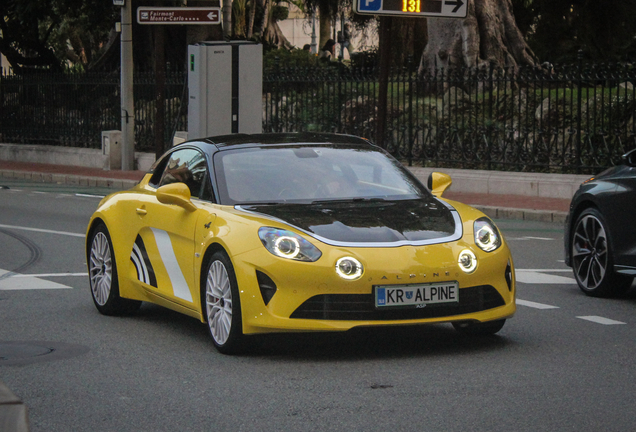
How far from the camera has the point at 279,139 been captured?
7953 mm

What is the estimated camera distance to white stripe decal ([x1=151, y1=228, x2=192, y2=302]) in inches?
287

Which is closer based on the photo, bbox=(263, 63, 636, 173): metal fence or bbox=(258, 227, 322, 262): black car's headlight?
bbox=(258, 227, 322, 262): black car's headlight

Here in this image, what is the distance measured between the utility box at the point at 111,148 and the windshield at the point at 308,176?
19.1 meters

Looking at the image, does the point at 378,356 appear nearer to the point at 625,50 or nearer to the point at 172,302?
the point at 172,302

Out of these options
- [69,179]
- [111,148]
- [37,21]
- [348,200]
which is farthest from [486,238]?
[37,21]

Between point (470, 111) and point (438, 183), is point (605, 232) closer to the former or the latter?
point (438, 183)

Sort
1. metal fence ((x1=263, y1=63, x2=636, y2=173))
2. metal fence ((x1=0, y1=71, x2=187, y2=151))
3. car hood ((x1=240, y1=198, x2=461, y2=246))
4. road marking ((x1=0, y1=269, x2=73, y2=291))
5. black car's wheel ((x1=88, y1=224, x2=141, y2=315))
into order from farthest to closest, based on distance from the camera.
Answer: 1. metal fence ((x1=0, y1=71, x2=187, y2=151))
2. metal fence ((x1=263, y1=63, x2=636, y2=173))
3. road marking ((x1=0, y1=269, x2=73, y2=291))
4. black car's wheel ((x1=88, y1=224, x2=141, y2=315))
5. car hood ((x1=240, y1=198, x2=461, y2=246))

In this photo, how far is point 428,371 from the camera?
6258 millimetres

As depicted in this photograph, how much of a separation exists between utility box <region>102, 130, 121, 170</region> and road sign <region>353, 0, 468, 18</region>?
10108 millimetres

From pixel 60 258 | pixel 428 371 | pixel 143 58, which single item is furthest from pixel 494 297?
pixel 143 58

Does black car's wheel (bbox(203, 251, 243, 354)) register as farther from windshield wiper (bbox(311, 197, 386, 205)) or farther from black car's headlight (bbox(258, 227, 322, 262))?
windshield wiper (bbox(311, 197, 386, 205))

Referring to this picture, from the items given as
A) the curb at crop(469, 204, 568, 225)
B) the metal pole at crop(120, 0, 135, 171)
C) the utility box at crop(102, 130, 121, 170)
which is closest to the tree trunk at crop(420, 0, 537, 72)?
the metal pole at crop(120, 0, 135, 171)

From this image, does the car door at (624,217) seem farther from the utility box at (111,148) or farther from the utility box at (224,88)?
the utility box at (111,148)

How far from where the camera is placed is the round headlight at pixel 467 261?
257 inches
